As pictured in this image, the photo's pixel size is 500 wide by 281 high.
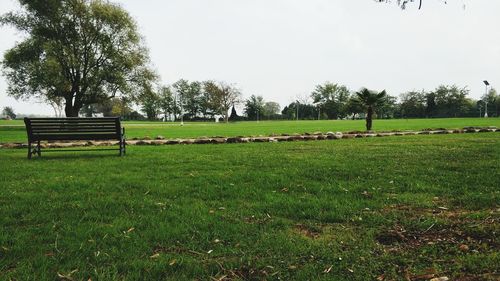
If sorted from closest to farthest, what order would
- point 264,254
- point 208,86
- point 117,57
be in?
1. point 264,254
2. point 117,57
3. point 208,86

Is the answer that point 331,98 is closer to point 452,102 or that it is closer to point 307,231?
point 452,102

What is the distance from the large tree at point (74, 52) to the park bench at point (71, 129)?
28.1 metres

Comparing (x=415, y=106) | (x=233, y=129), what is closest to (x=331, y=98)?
(x=415, y=106)

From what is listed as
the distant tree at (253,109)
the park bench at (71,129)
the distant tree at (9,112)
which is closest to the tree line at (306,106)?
the distant tree at (253,109)

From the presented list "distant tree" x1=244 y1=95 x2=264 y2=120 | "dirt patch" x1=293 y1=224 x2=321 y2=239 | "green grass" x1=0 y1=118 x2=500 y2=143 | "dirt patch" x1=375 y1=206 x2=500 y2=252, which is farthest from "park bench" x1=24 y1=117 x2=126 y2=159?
"distant tree" x1=244 y1=95 x2=264 y2=120

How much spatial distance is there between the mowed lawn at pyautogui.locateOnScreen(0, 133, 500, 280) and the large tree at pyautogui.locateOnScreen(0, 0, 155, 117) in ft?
111

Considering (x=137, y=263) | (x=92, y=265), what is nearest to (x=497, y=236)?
(x=137, y=263)

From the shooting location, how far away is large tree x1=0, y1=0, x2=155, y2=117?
119 ft

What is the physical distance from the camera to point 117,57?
3900cm

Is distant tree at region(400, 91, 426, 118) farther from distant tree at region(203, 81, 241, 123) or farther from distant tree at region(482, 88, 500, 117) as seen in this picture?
distant tree at region(203, 81, 241, 123)

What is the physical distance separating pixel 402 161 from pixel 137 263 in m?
6.87

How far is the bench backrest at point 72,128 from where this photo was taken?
32.4 ft

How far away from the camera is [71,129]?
10.1m

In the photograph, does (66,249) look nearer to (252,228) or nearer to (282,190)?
(252,228)
